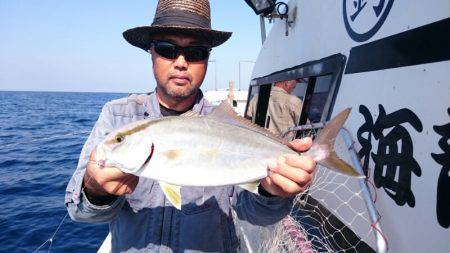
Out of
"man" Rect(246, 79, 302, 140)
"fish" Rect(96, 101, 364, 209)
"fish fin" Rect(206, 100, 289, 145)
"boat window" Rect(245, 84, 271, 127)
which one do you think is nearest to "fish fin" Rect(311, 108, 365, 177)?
"fish" Rect(96, 101, 364, 209)

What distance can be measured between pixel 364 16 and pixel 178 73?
2.23 metres

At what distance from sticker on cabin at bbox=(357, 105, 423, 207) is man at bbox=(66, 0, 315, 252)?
3.44 feet

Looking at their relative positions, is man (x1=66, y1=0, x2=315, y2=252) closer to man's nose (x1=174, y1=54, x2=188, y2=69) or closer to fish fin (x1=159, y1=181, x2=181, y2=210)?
man's nose (x1=174, y1=54, x2=188, y2=69)

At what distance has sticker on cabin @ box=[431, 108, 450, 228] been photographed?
7.92 feet

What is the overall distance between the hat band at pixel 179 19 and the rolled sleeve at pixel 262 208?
1532mm

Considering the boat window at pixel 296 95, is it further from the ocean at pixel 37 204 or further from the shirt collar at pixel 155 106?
the ocean at pixel 37 204

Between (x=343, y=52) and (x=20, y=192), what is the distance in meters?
11.7

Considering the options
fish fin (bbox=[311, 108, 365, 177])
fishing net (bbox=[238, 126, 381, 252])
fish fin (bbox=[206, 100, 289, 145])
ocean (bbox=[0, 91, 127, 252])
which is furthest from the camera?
ocean (bbox=[0, 91, 127, 252])

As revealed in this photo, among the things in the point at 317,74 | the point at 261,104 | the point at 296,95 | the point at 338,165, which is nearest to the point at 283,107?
the point at 296,95

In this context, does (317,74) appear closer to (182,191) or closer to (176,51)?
(176,51)

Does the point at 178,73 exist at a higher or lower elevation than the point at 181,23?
lower

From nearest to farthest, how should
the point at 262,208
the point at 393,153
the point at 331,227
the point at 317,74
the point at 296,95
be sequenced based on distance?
the point at 262,208
the point at 393,153
the point at 331,227
the point at 317,74
the point at 296,95

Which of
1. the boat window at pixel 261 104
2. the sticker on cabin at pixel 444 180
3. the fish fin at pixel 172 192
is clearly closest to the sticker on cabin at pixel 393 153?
the sticker on cabin at pixel 444 180

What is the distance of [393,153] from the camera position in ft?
10.0
